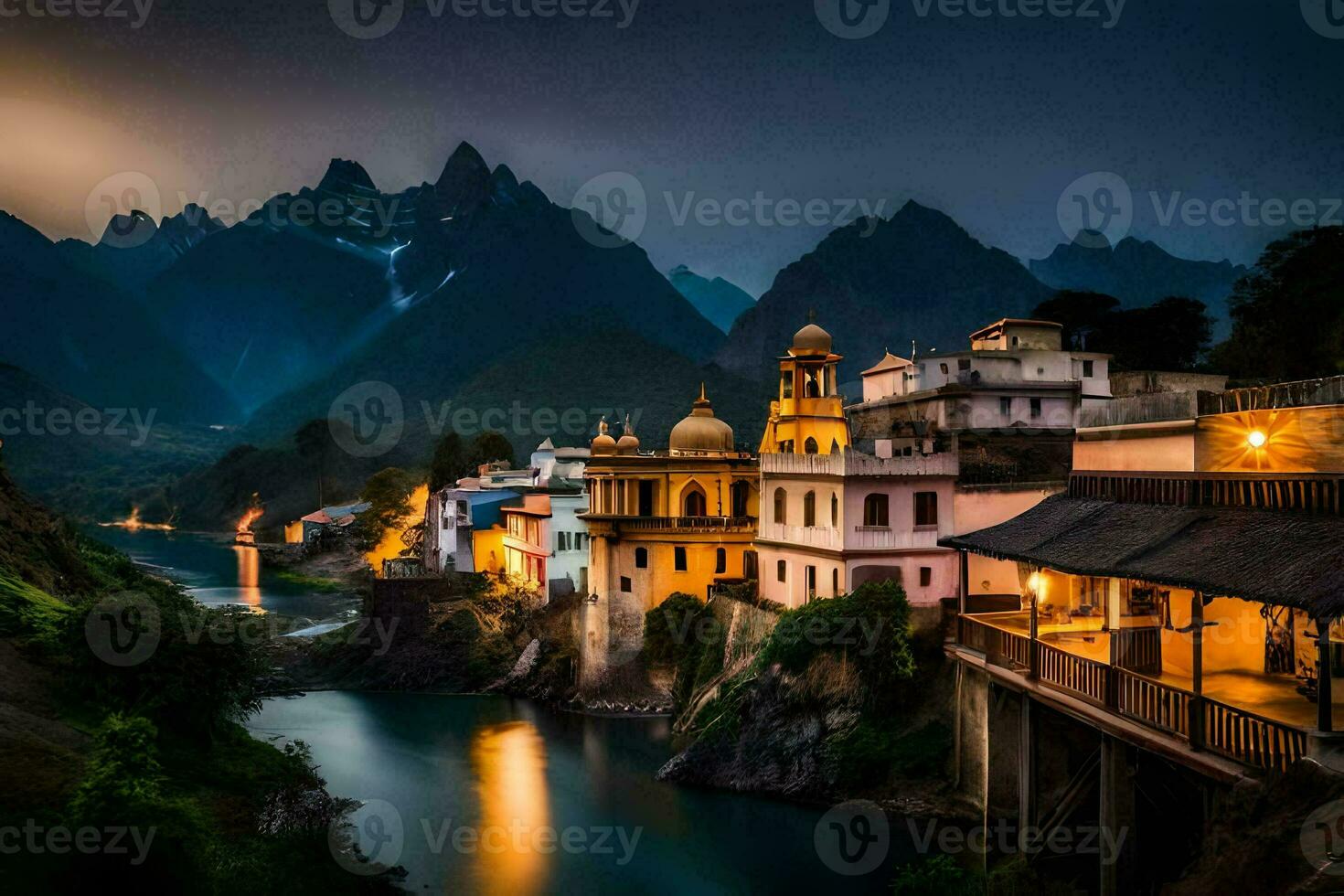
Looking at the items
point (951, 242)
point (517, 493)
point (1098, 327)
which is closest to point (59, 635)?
point (517, 493)

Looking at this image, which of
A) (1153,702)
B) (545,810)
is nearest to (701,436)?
(545,810)

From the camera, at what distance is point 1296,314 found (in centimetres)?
4738

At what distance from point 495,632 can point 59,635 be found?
1030 inches

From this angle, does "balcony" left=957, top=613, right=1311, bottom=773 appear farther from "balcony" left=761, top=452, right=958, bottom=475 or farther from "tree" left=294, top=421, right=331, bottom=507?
"tree" left=294, top=421, right=331, bottom=507

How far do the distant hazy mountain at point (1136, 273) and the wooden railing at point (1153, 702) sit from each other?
136784 mm

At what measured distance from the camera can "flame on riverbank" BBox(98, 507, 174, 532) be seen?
443 feet

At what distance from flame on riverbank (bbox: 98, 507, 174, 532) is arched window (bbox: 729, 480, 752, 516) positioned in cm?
11062

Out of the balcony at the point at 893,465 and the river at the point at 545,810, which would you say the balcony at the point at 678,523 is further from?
the balcony at the point at 893,465

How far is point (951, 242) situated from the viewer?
15825 cm

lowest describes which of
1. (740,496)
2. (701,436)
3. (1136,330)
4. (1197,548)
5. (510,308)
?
(1197,548)

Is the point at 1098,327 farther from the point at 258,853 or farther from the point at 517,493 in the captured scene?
the point at 258,853

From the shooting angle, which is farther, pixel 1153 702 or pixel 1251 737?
pixel 1153 702

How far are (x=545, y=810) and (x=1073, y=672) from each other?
1795 centimetres

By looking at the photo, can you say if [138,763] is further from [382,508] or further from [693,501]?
[382,508]
